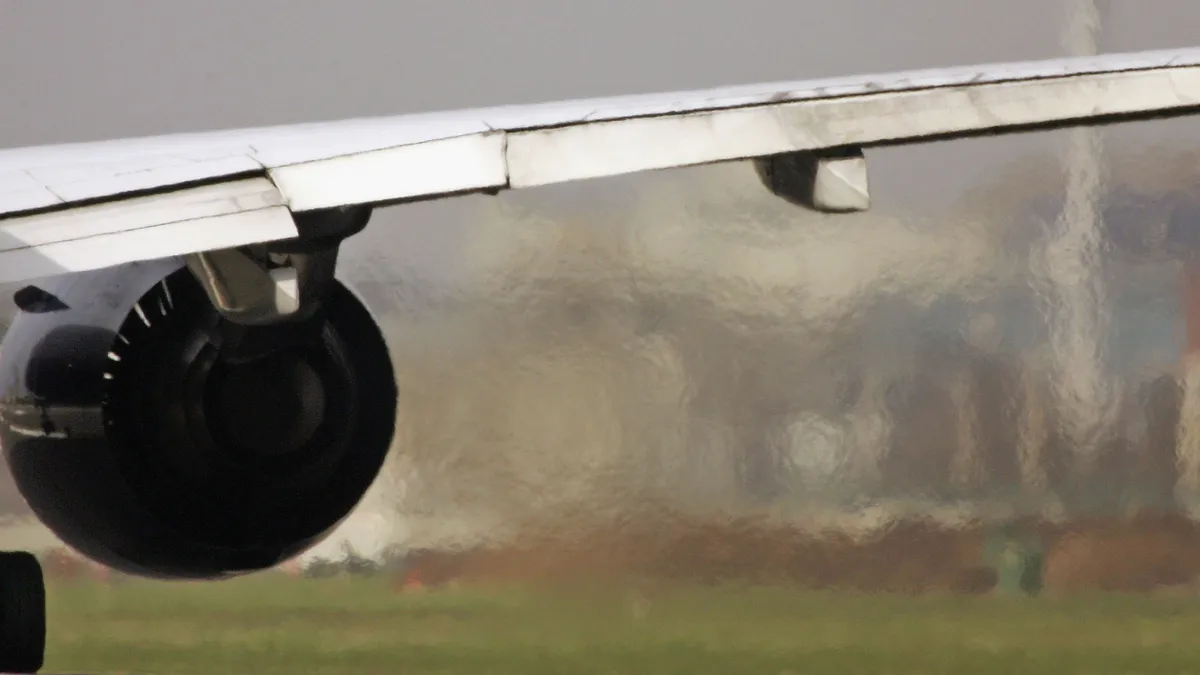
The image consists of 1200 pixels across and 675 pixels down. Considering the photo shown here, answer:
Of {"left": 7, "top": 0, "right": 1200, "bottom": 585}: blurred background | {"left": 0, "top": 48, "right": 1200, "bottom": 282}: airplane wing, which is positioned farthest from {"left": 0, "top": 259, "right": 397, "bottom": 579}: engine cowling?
{"left": 7, "top": 0, "right": 1200, "bottom": 585}: blurred background

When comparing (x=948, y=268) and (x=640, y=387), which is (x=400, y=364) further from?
(x=948, y=268)

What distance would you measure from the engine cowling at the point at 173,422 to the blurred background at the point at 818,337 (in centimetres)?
203

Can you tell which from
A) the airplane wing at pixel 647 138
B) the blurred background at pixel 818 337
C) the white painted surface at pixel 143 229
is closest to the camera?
the white painted surface at pixel 143 229

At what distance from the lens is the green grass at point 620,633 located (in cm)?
681

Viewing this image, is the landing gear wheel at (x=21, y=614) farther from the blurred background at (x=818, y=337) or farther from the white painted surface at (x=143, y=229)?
the white painted surface at (x=143, y=229)

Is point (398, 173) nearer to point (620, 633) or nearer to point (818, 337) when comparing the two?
point (620, 633)

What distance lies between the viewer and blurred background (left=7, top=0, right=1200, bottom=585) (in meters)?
7.29

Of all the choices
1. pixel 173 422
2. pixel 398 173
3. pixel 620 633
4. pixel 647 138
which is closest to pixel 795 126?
pixel 647 138

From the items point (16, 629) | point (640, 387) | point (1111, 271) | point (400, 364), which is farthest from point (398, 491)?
point (1111, 271)

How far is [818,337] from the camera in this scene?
753cm

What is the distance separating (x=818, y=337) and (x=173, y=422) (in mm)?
3160

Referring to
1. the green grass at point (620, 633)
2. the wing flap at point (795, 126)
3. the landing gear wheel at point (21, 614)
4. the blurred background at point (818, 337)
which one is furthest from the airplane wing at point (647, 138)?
the blurred background at point (818, 337)

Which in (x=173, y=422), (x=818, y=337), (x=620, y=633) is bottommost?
(x=620, y=633)

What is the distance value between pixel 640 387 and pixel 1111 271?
6.64 feet
